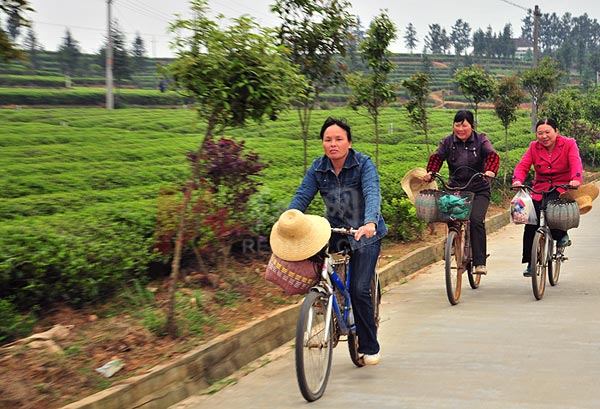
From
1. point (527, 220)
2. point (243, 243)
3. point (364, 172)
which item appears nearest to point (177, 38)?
point (364, 172)

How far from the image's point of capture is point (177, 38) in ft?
19.0

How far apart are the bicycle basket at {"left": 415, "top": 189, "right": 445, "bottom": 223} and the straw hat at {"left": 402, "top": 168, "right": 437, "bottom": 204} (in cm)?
28

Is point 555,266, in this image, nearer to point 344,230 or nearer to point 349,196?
point 349,196

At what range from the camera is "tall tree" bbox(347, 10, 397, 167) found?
1302 cm

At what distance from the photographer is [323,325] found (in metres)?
4.72

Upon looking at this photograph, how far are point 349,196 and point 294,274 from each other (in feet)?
2.27

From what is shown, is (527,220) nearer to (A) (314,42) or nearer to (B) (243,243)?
(B) (243,243)

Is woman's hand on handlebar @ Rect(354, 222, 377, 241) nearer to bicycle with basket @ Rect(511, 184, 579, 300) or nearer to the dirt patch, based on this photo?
the dirt patch

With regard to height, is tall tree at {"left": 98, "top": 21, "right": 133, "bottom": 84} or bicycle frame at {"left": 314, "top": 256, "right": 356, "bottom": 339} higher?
tall tree at {"left": 98, "top": 21, "right": 133, "bottom": 84}

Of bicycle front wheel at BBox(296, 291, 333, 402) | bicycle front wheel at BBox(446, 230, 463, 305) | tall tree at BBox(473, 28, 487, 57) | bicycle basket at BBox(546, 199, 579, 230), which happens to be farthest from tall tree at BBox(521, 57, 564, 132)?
tall tree at BBox(473, 28, 487, 57)

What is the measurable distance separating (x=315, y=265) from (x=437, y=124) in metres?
41.6

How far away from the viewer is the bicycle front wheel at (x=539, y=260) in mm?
7641

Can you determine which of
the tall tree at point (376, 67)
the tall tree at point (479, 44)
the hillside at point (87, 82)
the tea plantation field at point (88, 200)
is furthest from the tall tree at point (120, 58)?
the tall tree at point (479, 44)

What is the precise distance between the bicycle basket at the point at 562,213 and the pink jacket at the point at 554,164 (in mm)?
197
